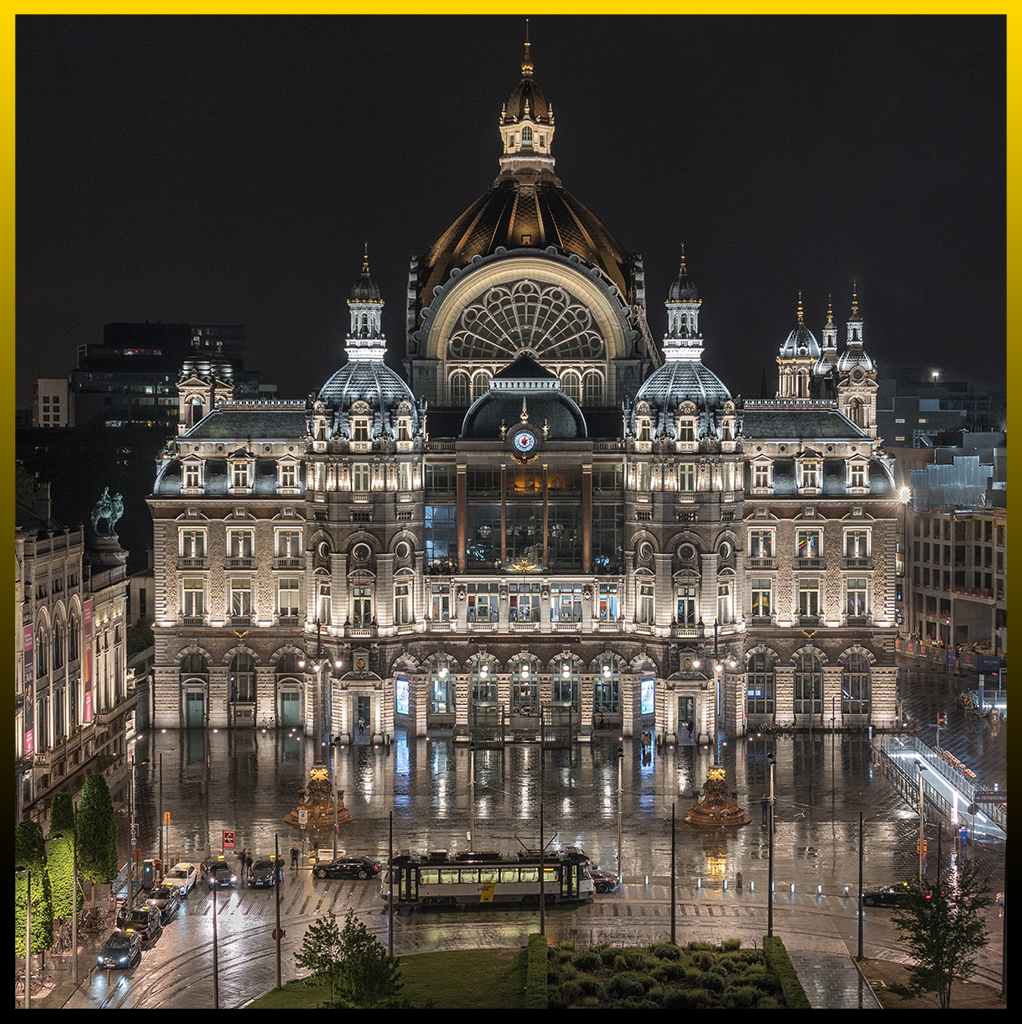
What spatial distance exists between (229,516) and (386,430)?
46.3ft

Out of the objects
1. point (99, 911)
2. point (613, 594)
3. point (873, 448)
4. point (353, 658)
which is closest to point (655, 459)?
point (613, 594)

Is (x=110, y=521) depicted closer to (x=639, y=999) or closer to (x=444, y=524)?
(x=444, y=524)

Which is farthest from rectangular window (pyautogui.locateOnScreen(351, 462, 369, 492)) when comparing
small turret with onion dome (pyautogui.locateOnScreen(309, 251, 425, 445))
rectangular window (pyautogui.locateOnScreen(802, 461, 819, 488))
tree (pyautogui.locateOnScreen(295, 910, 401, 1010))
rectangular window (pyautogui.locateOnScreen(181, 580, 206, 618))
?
tree (pyautogui.locateOnScreen(295, 910, 401, 1010))

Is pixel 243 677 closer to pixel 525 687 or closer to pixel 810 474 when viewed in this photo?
pixel 525 687

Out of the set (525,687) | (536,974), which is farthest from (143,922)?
(525,687)

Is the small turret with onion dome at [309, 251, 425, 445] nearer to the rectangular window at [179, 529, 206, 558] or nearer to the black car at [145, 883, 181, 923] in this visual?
the rectangular window at [179, 529, 206, 558]

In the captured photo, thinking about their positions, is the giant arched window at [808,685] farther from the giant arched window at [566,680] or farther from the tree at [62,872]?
the tree at [62,872]

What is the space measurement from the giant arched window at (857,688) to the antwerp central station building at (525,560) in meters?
0.17

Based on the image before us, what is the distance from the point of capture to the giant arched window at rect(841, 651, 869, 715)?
367 ft

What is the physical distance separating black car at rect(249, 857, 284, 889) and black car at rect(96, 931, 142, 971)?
11177 millimetres

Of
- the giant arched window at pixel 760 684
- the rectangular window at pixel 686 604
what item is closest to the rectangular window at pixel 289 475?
the rectangular window at pixel 686 604

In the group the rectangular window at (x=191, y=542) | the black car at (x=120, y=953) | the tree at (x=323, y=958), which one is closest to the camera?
the tree at (x=323, y=958)

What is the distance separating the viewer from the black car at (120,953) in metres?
63.2

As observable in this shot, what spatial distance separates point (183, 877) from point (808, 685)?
53.9 metres
